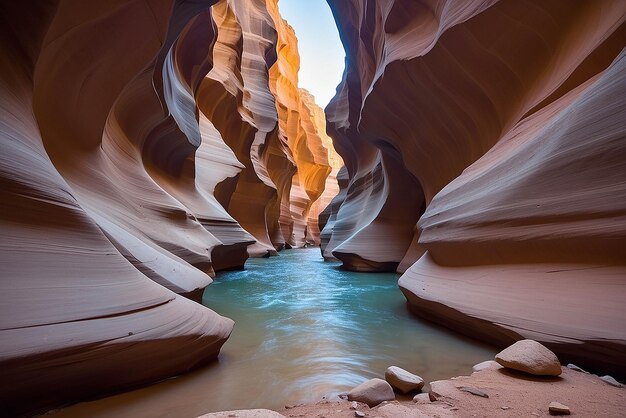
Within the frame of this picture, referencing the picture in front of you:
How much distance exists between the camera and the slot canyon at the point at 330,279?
1626 mm

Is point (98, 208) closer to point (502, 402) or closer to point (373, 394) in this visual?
point (373, 394)

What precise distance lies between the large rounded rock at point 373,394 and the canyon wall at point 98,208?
1.10m

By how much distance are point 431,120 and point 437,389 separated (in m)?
5.75

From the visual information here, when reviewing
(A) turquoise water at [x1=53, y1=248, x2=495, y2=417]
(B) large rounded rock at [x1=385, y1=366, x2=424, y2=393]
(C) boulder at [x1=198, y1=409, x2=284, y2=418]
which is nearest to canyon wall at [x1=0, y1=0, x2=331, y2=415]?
(A) turquoise water at [x1=53, y1=248, x2=495, y2=417]

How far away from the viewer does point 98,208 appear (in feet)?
11.0

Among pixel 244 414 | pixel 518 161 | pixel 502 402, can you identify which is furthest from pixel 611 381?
pixel 518 161

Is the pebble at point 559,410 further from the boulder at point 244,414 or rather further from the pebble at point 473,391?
the boulder at point 244,414

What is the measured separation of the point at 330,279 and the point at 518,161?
4812 mm

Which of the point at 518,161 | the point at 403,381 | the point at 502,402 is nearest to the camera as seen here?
the point at 502,402

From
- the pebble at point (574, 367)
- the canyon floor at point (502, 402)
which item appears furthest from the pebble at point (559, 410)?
the pebble at point (574, 367)

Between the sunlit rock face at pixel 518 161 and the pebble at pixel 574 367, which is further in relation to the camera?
the sunlit rock face at pixel 518 161

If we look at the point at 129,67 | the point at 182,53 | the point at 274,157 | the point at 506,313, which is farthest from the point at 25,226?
the point at 274,157

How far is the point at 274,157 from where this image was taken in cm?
1967

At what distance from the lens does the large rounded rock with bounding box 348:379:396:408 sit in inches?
63.4
